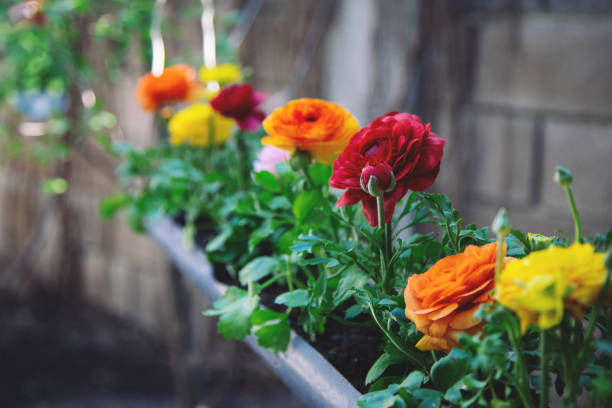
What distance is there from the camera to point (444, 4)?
1.76 meters

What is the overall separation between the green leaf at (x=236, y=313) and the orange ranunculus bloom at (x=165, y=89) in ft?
2.48

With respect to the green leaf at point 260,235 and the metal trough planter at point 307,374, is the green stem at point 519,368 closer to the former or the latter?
the metal trough planter at point 307,374

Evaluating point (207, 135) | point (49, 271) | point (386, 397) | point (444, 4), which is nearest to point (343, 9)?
point (444, 4)

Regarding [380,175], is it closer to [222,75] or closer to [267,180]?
[267,180]

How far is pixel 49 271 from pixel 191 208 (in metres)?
2.82

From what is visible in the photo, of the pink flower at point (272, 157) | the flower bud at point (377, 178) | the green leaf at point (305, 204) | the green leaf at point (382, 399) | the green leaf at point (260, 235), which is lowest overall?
the green leaf at point (382, 399)

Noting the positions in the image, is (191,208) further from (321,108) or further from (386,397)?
(386,397)

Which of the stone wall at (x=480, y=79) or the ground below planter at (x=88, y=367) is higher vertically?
the stone wall at (x=480, y=79)

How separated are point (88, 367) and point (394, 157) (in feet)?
8.96

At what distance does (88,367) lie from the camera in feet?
9.62

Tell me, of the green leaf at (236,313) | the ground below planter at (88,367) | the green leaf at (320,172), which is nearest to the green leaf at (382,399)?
the green leaf at (236,313)

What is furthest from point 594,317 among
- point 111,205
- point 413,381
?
point 111,205

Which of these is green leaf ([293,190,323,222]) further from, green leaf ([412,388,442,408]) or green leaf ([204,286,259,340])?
green leaf ([412,388,442,408])

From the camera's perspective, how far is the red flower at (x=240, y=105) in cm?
105
